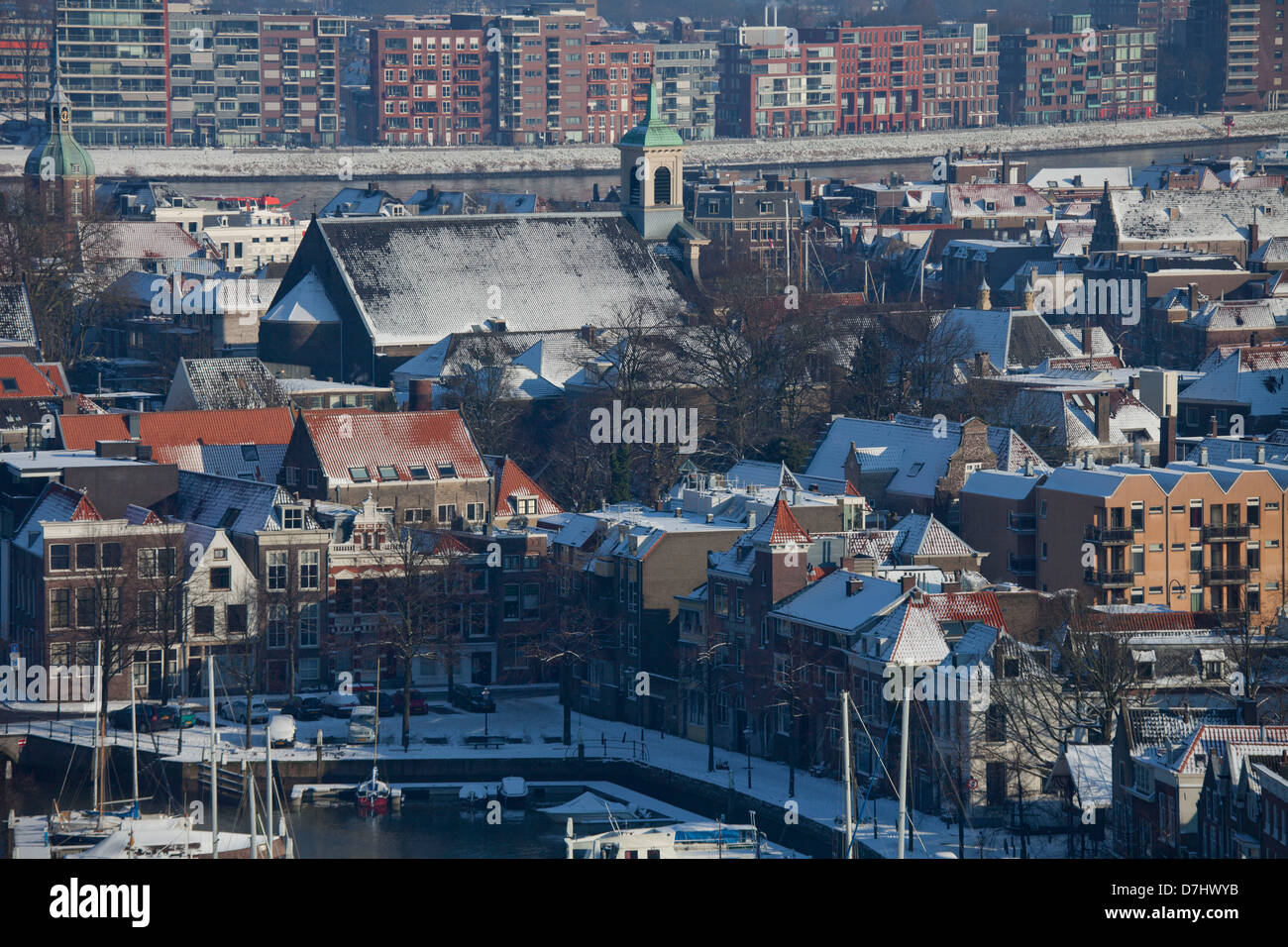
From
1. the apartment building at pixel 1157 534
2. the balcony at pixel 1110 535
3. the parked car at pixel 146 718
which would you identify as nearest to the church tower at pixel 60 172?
the parked car at pixel 146 718

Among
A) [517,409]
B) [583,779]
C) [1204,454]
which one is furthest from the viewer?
[517,409]

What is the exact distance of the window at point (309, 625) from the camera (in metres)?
Answer: 53.5

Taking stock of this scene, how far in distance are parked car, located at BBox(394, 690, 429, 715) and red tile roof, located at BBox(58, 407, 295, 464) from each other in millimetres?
12652

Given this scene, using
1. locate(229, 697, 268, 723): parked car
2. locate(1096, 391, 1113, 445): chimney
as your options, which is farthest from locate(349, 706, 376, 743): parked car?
locate(1096, 391, 1113, 445): chimney

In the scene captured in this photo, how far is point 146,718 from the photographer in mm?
49406

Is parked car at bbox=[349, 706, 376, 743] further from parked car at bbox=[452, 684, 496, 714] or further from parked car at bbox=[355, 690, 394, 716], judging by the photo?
parked car at bbox=[452, 684, 496, 714]

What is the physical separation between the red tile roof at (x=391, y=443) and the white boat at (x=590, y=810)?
15.6 metres

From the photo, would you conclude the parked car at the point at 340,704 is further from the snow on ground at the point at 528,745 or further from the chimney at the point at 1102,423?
the chimney at the point at 1102,423

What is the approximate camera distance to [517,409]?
7650cm

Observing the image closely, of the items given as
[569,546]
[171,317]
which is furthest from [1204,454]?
[171,317]

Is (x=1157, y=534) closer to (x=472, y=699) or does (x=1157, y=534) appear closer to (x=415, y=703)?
(x=472, y=699)

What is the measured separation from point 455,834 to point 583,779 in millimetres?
3259

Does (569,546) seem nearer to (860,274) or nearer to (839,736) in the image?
(839,736)

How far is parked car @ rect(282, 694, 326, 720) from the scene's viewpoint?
1984 inches
